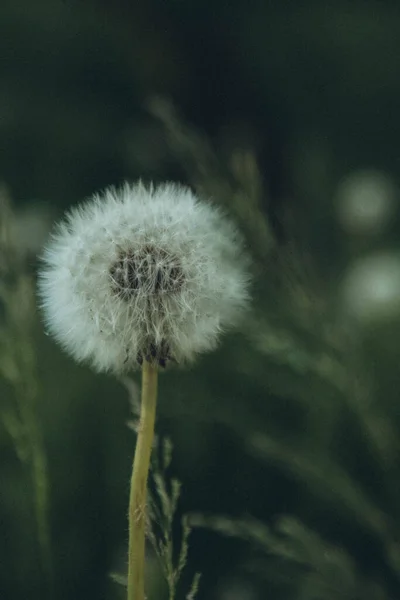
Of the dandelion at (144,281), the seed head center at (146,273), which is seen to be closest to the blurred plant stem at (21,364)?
the dandelion at (144,281)

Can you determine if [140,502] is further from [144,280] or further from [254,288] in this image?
[254,288]

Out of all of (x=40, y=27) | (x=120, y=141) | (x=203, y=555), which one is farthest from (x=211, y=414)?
(x=40, y=27)

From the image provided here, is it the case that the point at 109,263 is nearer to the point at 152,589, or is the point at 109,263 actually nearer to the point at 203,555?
the point at 152,589

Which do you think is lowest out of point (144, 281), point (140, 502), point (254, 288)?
point (140, 502)

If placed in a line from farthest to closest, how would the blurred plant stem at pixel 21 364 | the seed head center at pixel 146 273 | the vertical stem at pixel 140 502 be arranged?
1. the blurred plant stem at pixel 21 364
2. the seed head center at pixel 146 273
3. the vertical stem at pixel 140 502

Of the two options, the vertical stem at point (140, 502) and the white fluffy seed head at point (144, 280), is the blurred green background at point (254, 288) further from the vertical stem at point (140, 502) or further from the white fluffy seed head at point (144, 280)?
the vertical stem at point (140, 502)

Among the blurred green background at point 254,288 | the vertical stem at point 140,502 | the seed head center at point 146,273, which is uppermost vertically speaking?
the blurred green background at point 254,288

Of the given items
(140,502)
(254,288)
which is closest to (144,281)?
(140,502)
